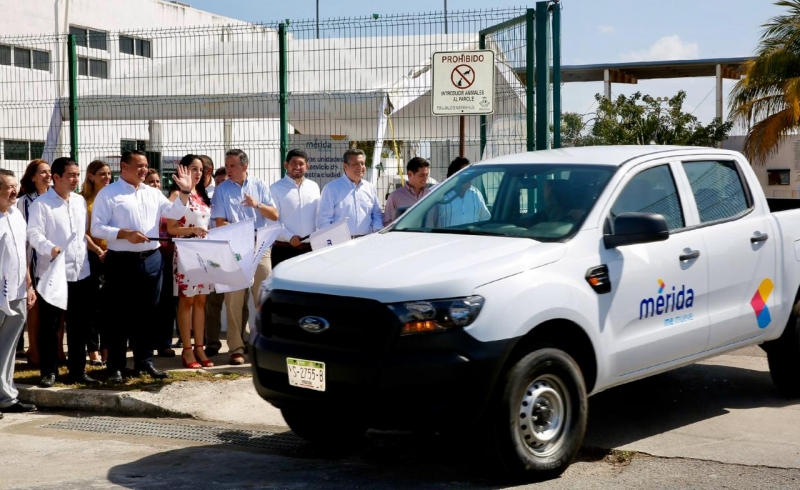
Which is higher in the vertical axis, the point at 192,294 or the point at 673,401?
the point at 192,294

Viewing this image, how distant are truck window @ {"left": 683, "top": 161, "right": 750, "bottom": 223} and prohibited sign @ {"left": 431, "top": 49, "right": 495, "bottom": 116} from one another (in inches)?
129

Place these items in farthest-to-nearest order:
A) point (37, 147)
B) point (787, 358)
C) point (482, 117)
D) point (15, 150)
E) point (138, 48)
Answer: point (138, 48) → point (15, 150) → point (37, 147) → point (482, 117) → point (787, 358)

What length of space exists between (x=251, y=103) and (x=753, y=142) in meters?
21.9

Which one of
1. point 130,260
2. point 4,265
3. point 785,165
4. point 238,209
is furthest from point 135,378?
point 785,165

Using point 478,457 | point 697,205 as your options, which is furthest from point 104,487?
point 697,205

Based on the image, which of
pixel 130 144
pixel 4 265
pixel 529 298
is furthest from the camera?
pixel 130 144

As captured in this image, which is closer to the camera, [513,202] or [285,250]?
[513,202]

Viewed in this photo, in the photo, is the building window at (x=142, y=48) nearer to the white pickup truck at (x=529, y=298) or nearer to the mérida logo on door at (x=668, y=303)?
the white pickup truck at (x=529, y=298)

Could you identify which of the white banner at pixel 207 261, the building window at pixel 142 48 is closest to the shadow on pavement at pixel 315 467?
the white banner at pixel 207 261

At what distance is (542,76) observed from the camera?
10.4m

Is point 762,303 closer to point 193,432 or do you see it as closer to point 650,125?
point 193,432

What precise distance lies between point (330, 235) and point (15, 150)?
6.32m

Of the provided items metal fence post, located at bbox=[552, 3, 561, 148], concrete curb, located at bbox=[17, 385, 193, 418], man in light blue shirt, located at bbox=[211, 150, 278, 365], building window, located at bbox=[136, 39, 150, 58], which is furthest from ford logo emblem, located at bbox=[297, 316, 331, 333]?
building window, located at bbox=[136, 39, 150, 58]

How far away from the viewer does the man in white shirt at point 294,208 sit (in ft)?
32.0
